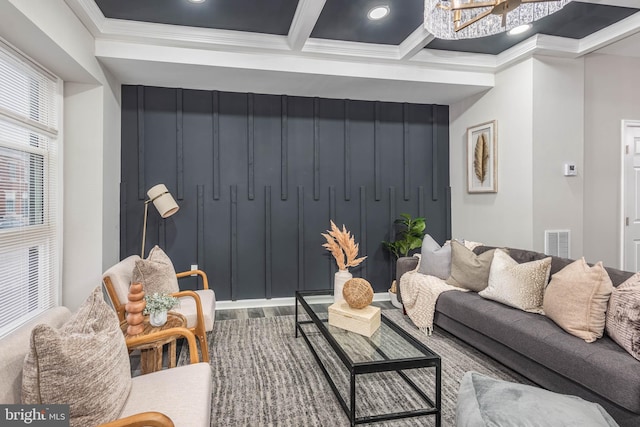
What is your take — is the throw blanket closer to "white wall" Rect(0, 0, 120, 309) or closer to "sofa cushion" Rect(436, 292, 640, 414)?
"sofa cushion" Rect(436, 292, 640, 414)

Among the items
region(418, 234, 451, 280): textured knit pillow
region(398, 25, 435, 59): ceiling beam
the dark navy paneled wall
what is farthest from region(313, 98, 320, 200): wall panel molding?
region(418, 234, 451, 280): textured knit pillow

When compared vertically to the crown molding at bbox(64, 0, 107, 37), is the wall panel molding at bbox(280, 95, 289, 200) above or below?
below

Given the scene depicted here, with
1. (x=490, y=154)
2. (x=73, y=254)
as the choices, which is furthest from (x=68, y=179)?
(x=490, y=154)

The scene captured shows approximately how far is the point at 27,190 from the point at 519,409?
354 cm

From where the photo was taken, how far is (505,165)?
13.5 feet

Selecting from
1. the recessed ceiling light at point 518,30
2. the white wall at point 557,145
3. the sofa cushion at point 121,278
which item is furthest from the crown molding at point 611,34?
the sofa cushion at point 121,278

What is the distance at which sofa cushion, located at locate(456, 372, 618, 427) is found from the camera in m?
1.48

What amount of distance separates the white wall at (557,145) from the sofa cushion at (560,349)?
1.44 metres

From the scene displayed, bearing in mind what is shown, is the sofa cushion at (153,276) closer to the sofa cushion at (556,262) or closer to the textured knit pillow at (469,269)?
the textured knit pillow at (469,269)

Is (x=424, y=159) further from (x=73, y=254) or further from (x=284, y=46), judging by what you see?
(x=73, y=254)

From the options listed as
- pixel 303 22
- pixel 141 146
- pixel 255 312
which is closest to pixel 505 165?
pixel 303 22

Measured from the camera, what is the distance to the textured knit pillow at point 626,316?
76.8 inches

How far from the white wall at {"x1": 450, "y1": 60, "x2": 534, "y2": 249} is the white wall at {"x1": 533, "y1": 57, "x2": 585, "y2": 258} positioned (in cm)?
8

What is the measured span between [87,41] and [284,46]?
1.70m
